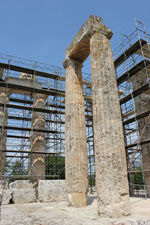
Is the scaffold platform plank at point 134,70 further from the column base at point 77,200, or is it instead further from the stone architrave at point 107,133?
the column base at point 77,200

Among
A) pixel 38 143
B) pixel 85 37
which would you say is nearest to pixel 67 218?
pixel 85 37

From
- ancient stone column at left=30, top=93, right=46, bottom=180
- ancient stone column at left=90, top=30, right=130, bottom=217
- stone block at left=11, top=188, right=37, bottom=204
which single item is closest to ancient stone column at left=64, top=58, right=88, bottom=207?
ancient stone column at left=90, top=30, right=130, bottom=217

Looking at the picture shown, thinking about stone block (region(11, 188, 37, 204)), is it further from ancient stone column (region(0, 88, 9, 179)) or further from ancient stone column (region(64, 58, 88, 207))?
ancient stone column (region(0, 88, 9, 179))

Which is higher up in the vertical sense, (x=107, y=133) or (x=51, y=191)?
(x=107, y=133)

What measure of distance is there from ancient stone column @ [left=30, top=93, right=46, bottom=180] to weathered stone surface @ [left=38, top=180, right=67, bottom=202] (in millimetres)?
3878

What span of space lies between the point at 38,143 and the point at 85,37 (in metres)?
8.80

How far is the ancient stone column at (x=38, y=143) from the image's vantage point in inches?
554

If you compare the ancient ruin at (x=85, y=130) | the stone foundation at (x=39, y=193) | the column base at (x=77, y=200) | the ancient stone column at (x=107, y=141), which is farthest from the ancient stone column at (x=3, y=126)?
the ancient stone column at (x=107, y=141)

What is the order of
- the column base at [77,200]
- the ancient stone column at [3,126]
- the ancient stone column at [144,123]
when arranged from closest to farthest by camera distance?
the column base at [77,200]
the ancient stone column at [144,123]
the ancient stone column at [3,126]

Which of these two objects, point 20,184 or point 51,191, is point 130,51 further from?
point 20,184

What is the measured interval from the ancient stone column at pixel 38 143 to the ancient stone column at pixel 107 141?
842 cm

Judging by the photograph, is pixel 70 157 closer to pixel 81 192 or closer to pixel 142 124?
pixel 81 192

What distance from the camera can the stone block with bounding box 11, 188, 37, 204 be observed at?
9.50 metres

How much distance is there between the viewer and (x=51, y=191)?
386 inches
